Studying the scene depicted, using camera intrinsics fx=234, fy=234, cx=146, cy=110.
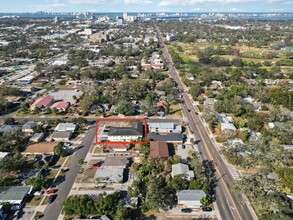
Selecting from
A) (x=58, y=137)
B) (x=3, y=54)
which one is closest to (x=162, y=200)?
(x=58, y=137)

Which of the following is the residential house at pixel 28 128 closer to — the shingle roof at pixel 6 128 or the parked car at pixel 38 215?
the shingle roof at pixel 6 128

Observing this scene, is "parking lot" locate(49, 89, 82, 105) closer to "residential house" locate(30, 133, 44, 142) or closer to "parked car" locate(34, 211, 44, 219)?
"residential house" locate(30, 133, 44, 142)

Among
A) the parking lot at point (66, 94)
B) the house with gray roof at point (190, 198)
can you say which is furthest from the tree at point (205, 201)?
the parking lot at point (66, 94)

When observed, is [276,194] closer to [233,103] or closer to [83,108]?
[233,103]

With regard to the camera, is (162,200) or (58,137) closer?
(162,200)

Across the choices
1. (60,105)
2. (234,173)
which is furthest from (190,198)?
(60,105)

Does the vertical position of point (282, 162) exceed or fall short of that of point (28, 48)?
it falls short

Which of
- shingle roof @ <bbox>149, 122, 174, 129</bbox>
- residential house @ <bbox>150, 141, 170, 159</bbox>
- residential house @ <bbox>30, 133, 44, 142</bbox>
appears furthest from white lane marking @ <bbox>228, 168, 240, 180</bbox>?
residential house @ <bbox>30, 133, 44, 142</bbox>
